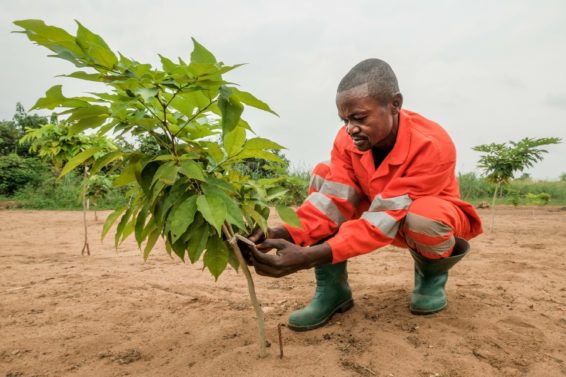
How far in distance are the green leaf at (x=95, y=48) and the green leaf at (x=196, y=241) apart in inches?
20.8

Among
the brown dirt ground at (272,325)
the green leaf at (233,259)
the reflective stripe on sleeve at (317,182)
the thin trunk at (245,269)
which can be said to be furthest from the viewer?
the reflective stripe on sleeve at (317,182)

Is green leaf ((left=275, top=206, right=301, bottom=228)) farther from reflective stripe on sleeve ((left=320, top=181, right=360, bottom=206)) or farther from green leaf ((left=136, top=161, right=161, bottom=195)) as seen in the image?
reflective stripe on sleeve ((left=320, top=181, right=360, bottom=206))

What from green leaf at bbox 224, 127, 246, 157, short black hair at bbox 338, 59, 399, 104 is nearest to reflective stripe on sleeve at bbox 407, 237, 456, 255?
short black hair at bbox 338, 59, 399, 104

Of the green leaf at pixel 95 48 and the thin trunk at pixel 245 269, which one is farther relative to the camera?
the thin trunk at pixel 245 269

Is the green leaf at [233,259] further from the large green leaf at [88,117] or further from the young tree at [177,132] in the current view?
the large green leaf at [88,117]

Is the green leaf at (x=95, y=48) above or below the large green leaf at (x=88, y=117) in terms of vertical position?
above

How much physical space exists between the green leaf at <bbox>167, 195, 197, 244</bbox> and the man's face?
3.07ft

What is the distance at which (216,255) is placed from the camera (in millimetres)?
1342

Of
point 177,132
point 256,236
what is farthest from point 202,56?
point 256,236

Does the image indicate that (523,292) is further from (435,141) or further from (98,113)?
(98,113)

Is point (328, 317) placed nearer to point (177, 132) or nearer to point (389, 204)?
point (389, 204)

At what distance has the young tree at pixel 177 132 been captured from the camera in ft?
3.43

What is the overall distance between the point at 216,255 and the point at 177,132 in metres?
0.42

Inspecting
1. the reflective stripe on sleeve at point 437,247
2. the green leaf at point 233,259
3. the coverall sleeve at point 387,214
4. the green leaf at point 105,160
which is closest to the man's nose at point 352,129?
the coverall sleeve at point 387,214
